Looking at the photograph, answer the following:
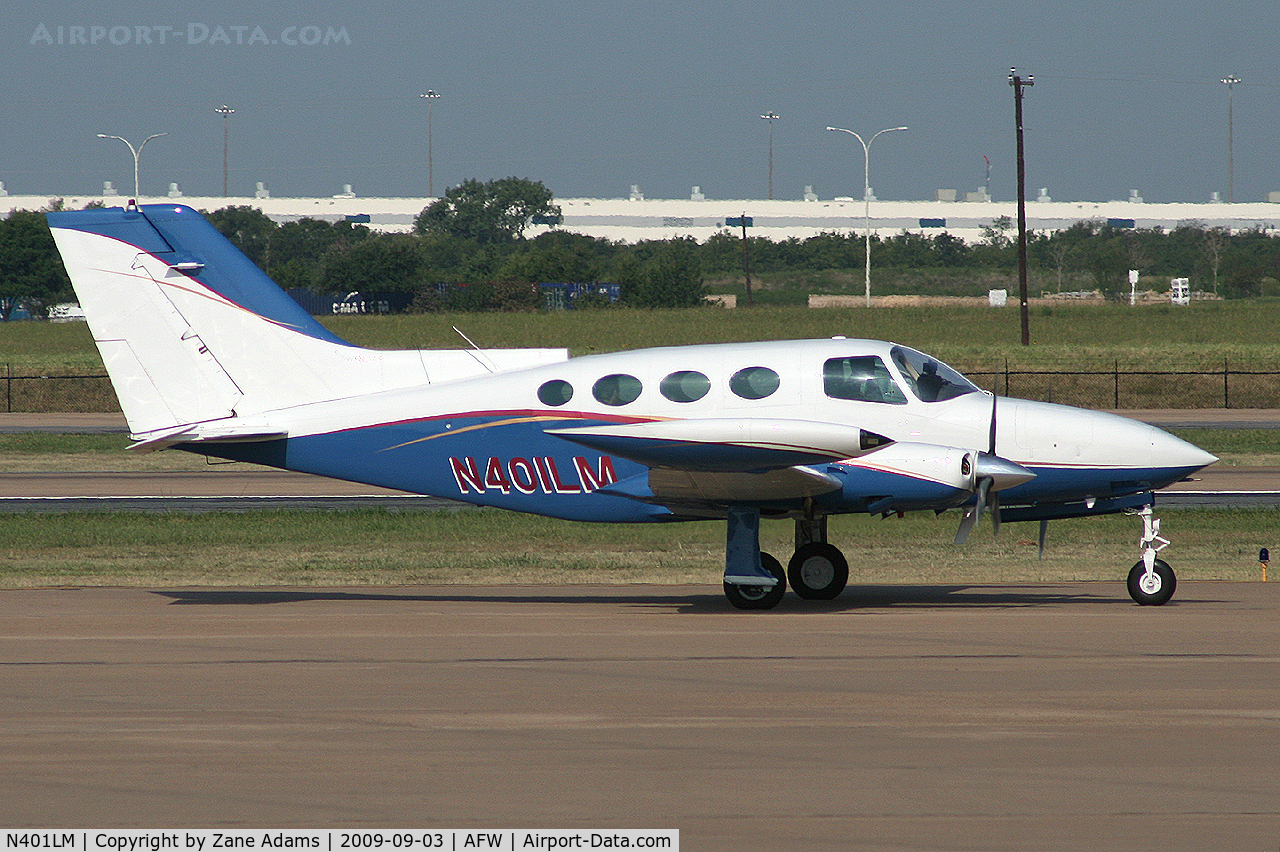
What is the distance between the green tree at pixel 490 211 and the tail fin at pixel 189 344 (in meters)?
140

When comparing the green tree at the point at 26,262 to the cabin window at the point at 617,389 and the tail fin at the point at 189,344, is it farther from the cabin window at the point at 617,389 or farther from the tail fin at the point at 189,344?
the cabin window at the point at 617,389

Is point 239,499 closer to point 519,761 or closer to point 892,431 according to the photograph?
point 892,431

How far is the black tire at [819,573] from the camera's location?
14.3 m

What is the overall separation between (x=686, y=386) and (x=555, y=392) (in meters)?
1.42

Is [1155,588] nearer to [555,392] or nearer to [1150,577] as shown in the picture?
[1150,577]

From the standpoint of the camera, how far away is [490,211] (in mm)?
156625

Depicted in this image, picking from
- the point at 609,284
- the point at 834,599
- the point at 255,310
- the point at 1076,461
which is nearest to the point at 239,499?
the point at 255,310

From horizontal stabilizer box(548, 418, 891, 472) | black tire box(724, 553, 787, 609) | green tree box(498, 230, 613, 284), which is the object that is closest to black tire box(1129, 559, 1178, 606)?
horizontal stabilizer box(548, 418, 891, 472)

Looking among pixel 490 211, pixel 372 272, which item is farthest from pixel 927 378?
pixel 490 211

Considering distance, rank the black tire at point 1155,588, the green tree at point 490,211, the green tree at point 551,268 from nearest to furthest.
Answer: the black tire at point 1155,588, the green tree at point 551,268, the green tree at point 490,211

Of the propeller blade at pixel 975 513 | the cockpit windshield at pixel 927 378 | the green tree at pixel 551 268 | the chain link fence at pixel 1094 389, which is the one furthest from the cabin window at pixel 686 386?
the green tree at pixel 551 268

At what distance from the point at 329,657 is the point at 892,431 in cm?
588

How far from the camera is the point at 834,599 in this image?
14.4 m

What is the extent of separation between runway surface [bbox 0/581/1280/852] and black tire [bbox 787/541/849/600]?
0.75 ft
